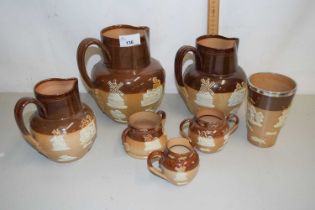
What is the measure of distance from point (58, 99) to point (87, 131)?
4.0 inches

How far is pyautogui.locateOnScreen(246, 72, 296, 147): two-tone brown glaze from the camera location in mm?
733

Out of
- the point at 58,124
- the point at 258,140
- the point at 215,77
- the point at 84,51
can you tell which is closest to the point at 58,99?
the point at 58,124

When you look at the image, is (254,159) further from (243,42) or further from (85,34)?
(85,34)

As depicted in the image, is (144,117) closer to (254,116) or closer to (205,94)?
(205,94)

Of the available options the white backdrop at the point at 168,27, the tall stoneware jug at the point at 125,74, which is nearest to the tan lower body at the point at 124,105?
the tall stoneware jug at the point at 125,74

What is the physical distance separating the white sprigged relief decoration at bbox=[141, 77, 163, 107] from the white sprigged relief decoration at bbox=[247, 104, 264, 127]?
244mm

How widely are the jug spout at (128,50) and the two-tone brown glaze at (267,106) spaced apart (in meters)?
0.28

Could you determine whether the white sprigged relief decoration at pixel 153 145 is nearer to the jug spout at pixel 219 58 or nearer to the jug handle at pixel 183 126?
the jug handle at pixel 183 126

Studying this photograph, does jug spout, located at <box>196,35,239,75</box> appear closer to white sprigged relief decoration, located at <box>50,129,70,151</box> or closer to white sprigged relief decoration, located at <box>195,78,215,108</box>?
white sprigged relief decoration, located at <box>195,78,215,108</box>

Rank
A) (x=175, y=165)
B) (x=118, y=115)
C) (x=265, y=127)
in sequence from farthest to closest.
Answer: (x=118, y=115) < (x=265, y=127) < (x=175, y=165)

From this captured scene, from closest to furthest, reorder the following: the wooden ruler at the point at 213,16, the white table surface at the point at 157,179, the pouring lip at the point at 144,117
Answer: the white table surface at the point at 157,179 → the pouring lip at the point at 144,117 → the wooden ruler at the point at 213,16

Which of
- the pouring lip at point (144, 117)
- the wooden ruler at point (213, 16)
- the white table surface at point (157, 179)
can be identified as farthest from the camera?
the wooden ruler at point (213, 16)

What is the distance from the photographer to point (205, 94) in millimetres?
854

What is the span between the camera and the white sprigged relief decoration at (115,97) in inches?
32.8
